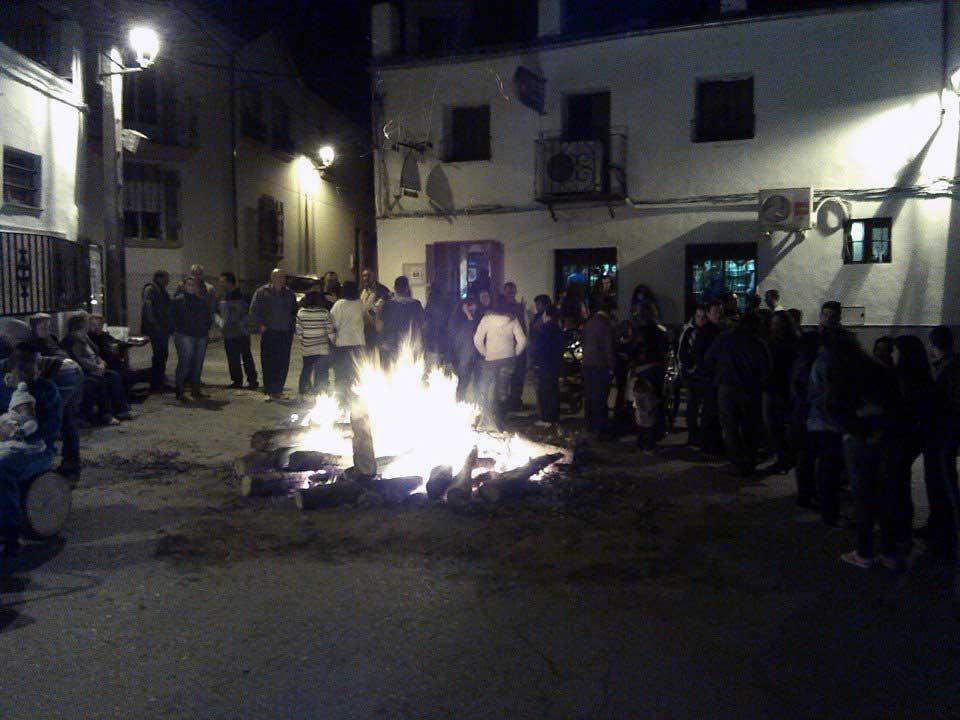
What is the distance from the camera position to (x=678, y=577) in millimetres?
5945

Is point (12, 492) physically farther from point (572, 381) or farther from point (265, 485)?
point (572, 381)

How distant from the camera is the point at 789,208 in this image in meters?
17.1

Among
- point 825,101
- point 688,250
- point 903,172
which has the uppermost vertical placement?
point 825,101

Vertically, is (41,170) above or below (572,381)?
above

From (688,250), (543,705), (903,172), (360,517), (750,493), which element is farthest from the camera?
(688,250)

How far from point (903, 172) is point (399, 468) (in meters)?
13.3

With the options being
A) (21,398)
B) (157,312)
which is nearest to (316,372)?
(157,312)

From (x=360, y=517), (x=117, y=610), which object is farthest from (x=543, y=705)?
(x=360, y=517)

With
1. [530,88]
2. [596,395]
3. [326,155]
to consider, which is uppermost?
[326,155]

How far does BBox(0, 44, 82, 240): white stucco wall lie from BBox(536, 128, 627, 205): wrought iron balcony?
943cm

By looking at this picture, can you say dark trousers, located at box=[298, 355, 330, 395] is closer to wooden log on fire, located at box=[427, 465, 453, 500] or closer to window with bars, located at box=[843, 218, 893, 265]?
wooden log on fire, located at box=[427, 465, 453, 500]

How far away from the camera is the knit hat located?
6.48m

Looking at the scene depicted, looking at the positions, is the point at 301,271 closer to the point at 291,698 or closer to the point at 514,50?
the point at 514,50

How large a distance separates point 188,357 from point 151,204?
12740mm
